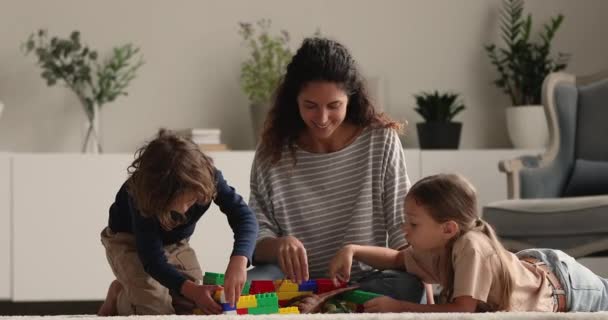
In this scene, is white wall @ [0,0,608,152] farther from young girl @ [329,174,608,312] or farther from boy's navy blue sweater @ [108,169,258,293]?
young girl @ [329,174,608,312]

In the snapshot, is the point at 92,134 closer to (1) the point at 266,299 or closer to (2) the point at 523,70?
(2) the point at 523,70

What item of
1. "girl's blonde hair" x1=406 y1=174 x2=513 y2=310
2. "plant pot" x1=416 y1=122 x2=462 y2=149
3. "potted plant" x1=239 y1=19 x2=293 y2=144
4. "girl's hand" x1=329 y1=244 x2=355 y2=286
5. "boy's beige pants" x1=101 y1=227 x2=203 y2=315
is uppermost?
"potted plant" x1=239 y1=19 x2=293 y2=144

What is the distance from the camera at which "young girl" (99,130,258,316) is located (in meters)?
2.04

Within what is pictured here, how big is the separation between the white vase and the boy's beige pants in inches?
Result: 101

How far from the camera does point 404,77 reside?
4.74 meters

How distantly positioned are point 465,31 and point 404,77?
39cm

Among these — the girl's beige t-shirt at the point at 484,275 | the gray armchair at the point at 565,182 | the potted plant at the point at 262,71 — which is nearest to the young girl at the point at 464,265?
the girl's beige t-shirt at the point at 484,275

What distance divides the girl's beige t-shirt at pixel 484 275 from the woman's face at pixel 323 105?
0.38 m

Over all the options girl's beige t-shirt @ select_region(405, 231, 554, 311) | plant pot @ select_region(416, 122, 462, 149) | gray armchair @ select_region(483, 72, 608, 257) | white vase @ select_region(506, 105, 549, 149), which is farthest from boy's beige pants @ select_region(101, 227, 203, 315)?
white vase @ select_region(506, 105, 549, 149)

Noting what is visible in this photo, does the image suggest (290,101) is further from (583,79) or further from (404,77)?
(404,77)

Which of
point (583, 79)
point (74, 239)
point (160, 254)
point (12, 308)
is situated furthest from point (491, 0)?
point (160, 254)

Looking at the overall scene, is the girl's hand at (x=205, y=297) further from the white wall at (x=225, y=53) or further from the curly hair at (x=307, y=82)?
the white wall at (x=225, y=53)

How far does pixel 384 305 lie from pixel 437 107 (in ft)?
8.31

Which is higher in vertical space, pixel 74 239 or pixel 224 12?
pixel 224 12
